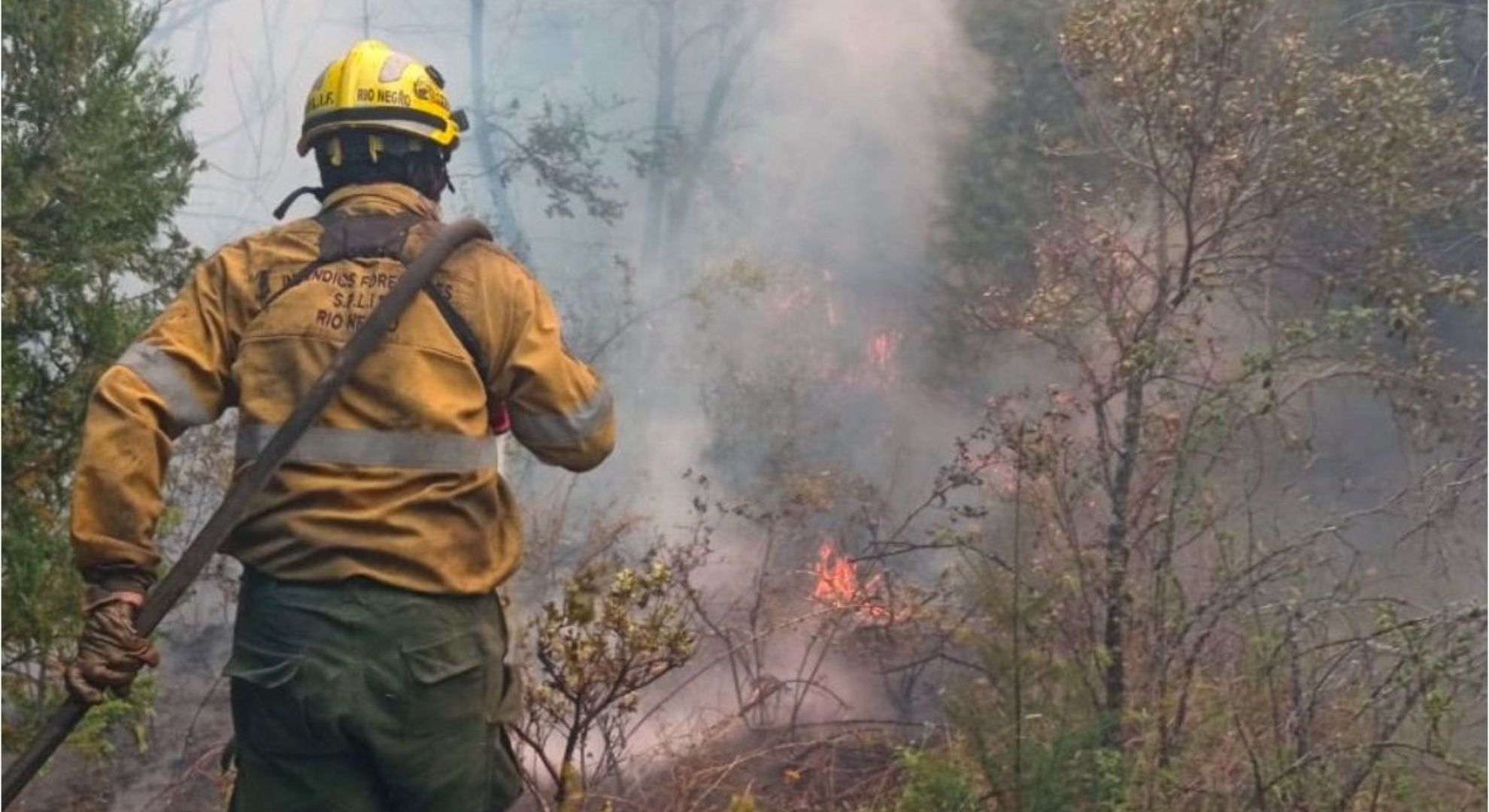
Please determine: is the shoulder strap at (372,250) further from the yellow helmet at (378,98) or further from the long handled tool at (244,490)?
the yellow helmet at (378,98)

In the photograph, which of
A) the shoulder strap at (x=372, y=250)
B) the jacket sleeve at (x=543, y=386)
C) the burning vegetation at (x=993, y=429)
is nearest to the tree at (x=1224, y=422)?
the burning vegetation at (x=993, y=429)

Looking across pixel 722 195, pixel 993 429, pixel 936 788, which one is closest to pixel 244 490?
pixel 936 788

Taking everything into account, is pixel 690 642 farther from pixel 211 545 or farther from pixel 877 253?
pixel 877 253

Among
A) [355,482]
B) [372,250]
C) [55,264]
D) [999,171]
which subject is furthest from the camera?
[999,171]

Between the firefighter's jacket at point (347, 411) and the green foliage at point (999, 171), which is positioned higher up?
the green foliage at point (999, 171)

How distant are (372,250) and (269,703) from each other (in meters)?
0.84

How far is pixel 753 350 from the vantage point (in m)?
11.7

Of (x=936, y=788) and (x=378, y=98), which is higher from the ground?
(x=378, y=98)

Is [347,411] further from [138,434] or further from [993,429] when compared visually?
[993,429]

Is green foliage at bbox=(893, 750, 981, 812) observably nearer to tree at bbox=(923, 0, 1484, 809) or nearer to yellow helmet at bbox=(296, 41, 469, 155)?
tree at bbox=(923, 0, 1484, 809)

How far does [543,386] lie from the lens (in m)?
2.97

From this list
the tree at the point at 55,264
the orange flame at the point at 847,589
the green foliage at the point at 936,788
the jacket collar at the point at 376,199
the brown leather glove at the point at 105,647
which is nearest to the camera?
the brown leather glove at the point at 105,647

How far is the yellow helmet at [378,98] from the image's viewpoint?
304 centimetres

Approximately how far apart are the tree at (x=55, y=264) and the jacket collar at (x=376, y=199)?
2814 mm
